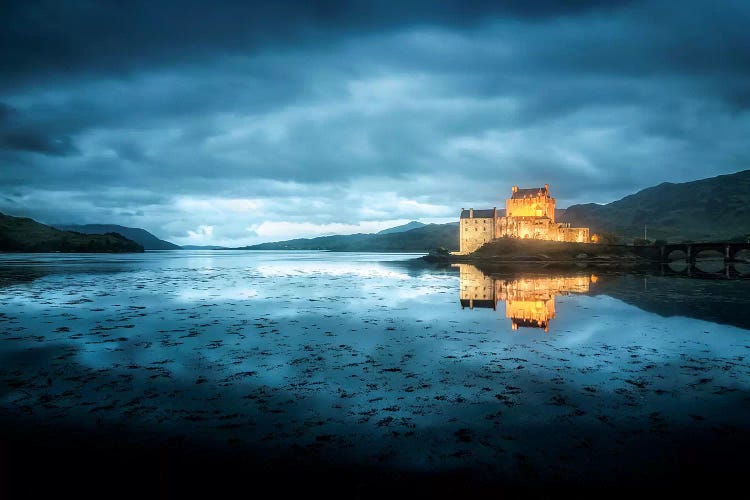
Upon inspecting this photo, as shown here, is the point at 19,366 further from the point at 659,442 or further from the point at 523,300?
the point at 523,300

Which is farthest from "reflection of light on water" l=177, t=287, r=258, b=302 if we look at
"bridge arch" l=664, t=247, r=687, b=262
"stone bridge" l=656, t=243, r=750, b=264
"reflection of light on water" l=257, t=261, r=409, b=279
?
"bridge arch" l=664, t=247, r=687, b=262

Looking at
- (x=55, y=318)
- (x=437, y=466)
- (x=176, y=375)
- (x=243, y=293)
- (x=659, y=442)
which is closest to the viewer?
(x=437, y=466)

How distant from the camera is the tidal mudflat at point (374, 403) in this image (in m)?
7.45

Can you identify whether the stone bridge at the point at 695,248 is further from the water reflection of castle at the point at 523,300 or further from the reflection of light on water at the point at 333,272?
the water reflection of castle at the point at 523,300

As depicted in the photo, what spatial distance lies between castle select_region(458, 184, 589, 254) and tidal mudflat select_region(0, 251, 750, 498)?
318 feet

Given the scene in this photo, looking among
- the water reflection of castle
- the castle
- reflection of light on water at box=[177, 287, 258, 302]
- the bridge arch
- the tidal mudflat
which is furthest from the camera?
the castle

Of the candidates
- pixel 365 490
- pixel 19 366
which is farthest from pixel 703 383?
pixel 19 366

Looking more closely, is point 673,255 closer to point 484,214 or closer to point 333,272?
point 484,214

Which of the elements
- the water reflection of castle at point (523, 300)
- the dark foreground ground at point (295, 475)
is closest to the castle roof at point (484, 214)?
the water reflection of castle at point (523, 300)

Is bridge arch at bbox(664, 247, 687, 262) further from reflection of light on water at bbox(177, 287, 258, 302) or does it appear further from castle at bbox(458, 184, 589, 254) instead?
reflection of light on water at bbox(177, 287, 258, 302)

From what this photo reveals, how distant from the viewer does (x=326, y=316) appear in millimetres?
25438

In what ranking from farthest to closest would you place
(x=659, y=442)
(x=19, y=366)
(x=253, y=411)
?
(x=19, y=366) → (x=253, y=411) → (x=659, y=442)

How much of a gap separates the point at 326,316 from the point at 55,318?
1582 cm

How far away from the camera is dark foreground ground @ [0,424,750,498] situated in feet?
22.4
